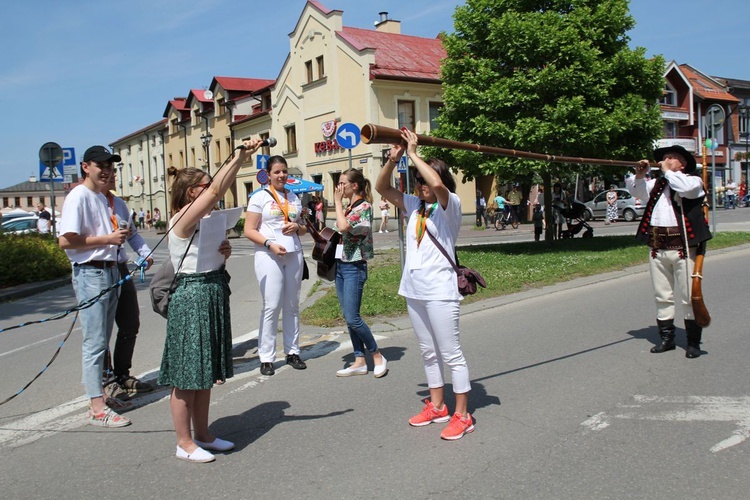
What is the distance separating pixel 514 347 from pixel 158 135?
185ft

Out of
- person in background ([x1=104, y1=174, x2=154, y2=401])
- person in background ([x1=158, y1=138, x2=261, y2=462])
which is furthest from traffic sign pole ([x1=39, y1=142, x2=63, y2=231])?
person in background ([x1=158, y1=138, x2=261, y2=462])

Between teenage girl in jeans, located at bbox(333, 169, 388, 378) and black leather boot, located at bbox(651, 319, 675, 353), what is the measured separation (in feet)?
8.97

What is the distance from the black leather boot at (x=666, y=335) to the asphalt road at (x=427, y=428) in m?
0.13

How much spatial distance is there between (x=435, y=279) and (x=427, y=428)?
106 centimetres

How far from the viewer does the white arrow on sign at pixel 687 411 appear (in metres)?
4.46

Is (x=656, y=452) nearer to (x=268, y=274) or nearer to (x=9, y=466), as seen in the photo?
(x=268, y=274)

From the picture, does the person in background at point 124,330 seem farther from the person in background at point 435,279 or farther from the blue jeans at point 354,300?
the person in background at point 435,279

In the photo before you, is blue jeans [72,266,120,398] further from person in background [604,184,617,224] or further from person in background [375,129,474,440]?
person in background [604,184,617,224]

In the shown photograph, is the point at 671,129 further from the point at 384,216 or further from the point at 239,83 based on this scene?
the point at 239,83

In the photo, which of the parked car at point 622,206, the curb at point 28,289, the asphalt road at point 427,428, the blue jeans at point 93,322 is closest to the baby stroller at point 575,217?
the asphalt road at point 427,428

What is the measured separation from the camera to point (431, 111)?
34.0m

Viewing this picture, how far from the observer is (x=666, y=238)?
20.6 feet

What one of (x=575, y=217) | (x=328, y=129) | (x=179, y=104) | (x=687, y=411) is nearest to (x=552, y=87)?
(x=575, y=217)

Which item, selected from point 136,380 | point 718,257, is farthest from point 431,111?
point 136,380
